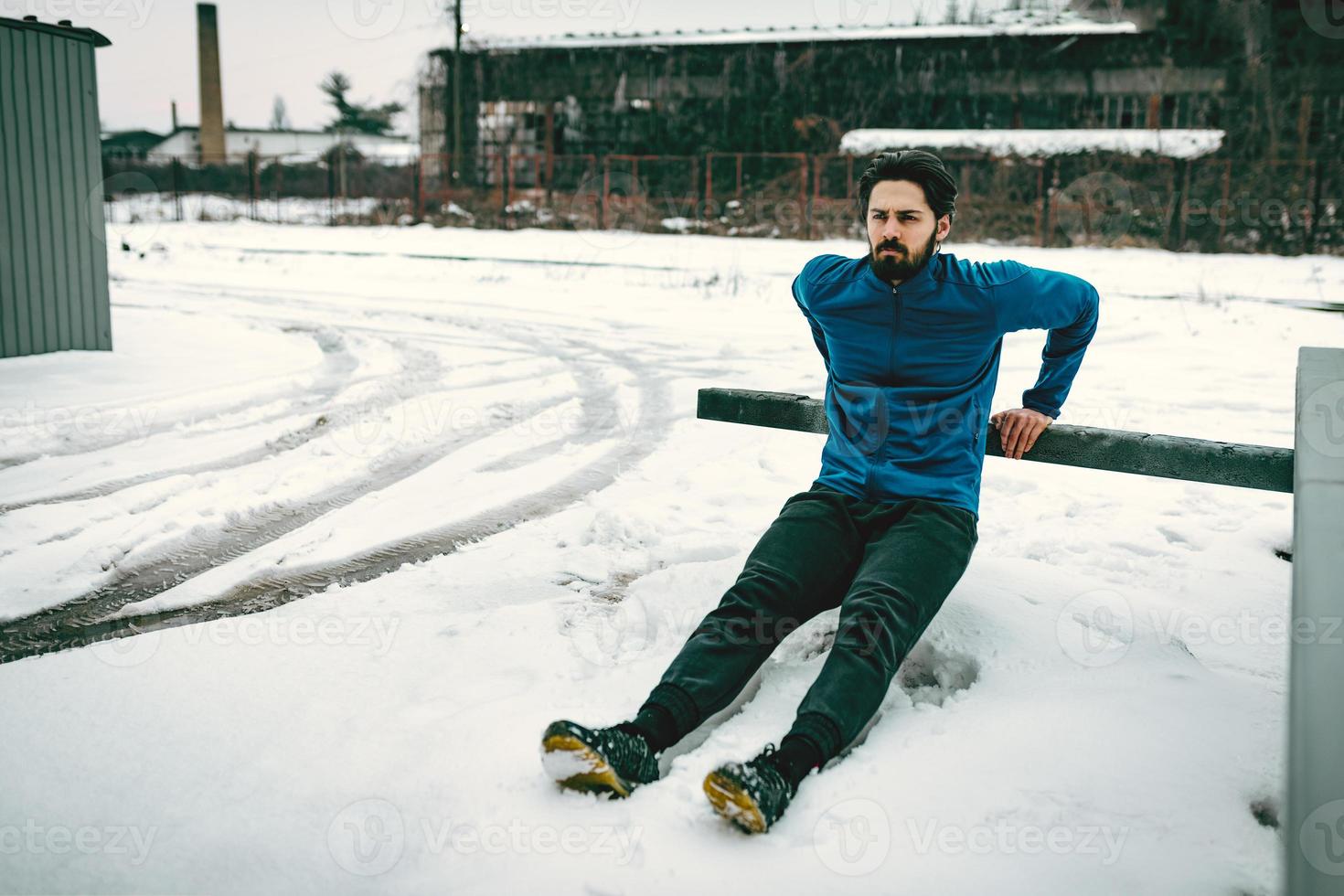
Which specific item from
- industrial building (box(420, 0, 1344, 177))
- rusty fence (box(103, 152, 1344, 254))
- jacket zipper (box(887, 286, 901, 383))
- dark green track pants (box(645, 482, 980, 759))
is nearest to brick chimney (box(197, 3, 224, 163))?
rusty fence (box(103, 152, 1344, 254))

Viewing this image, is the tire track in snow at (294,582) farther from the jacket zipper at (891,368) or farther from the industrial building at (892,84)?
Result: the industrial building at (892,84)

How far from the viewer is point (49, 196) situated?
24.6 ft

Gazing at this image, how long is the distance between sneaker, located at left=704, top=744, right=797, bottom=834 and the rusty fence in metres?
19.3

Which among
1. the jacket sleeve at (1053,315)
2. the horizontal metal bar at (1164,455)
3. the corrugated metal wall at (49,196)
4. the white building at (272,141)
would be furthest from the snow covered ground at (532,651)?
Answer: the white building at (272,141)

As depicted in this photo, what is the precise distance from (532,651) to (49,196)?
6647 mm

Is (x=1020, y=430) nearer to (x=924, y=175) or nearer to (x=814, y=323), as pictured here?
(x=814, y=323)

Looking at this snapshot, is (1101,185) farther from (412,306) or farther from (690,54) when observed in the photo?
(412,306)

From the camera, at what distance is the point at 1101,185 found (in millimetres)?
21016

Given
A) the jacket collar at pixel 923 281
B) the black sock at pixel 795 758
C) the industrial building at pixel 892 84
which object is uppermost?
the industrial building at pixel 892 84

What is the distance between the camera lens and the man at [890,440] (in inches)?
93.9

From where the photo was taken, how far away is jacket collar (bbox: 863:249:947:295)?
9.37ft

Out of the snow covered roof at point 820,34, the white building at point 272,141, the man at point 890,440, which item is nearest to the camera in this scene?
the man at point 890,440

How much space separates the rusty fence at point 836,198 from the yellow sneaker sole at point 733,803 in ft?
63.4

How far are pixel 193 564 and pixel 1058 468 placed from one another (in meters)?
3.94
